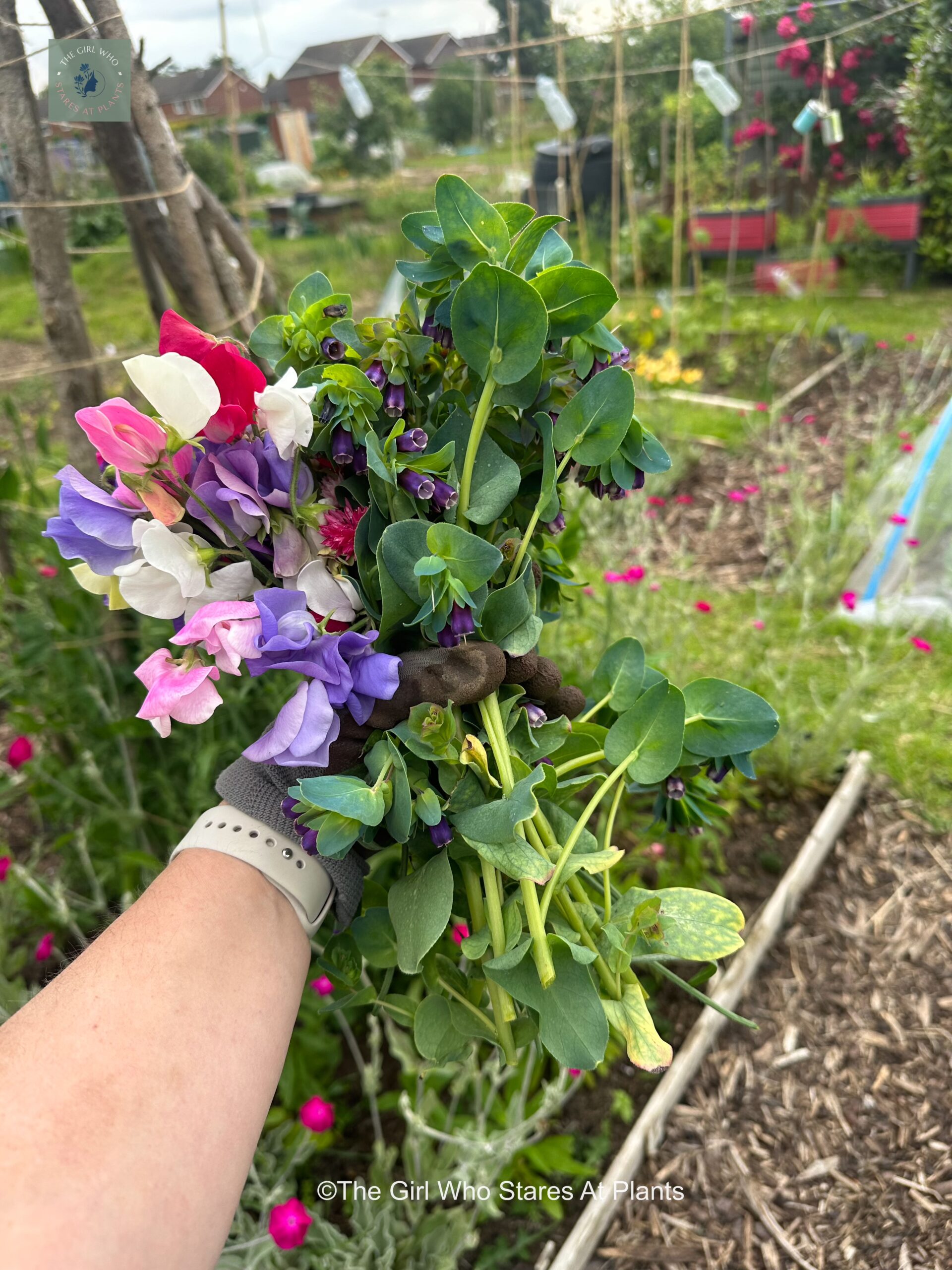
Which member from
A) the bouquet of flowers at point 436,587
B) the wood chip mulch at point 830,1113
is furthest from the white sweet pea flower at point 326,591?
the wood chip mulch at point 830,1113

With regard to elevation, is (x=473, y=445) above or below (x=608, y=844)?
above

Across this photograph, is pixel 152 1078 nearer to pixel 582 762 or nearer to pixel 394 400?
pixel 582 762

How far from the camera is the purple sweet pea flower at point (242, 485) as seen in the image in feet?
1.74

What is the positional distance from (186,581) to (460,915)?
32 centimetres

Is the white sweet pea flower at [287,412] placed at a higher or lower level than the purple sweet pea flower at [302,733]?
higher

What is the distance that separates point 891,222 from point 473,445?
8.42ft

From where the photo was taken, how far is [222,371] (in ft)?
1.78

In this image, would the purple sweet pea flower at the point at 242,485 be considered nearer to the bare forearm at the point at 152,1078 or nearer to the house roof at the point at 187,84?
the bare forearm at the point at 152,1078

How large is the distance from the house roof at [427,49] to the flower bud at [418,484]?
698cm

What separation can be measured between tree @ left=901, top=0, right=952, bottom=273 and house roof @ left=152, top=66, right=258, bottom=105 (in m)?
1.37

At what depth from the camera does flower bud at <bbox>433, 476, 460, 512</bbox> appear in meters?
0.54

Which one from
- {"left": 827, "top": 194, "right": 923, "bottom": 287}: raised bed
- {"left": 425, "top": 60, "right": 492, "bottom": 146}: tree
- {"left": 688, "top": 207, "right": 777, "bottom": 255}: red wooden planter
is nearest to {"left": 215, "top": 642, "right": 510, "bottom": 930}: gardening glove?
{"left": 827, "top": 194, "right": 923, "bottom": 287}: raised bed

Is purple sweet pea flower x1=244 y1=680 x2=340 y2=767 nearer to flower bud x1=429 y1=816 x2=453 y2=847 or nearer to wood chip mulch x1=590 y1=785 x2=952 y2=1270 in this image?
flower bud x1=429 y1=816 x2=453 y2=847

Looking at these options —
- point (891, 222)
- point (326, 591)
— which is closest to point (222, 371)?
point (326, 591)
